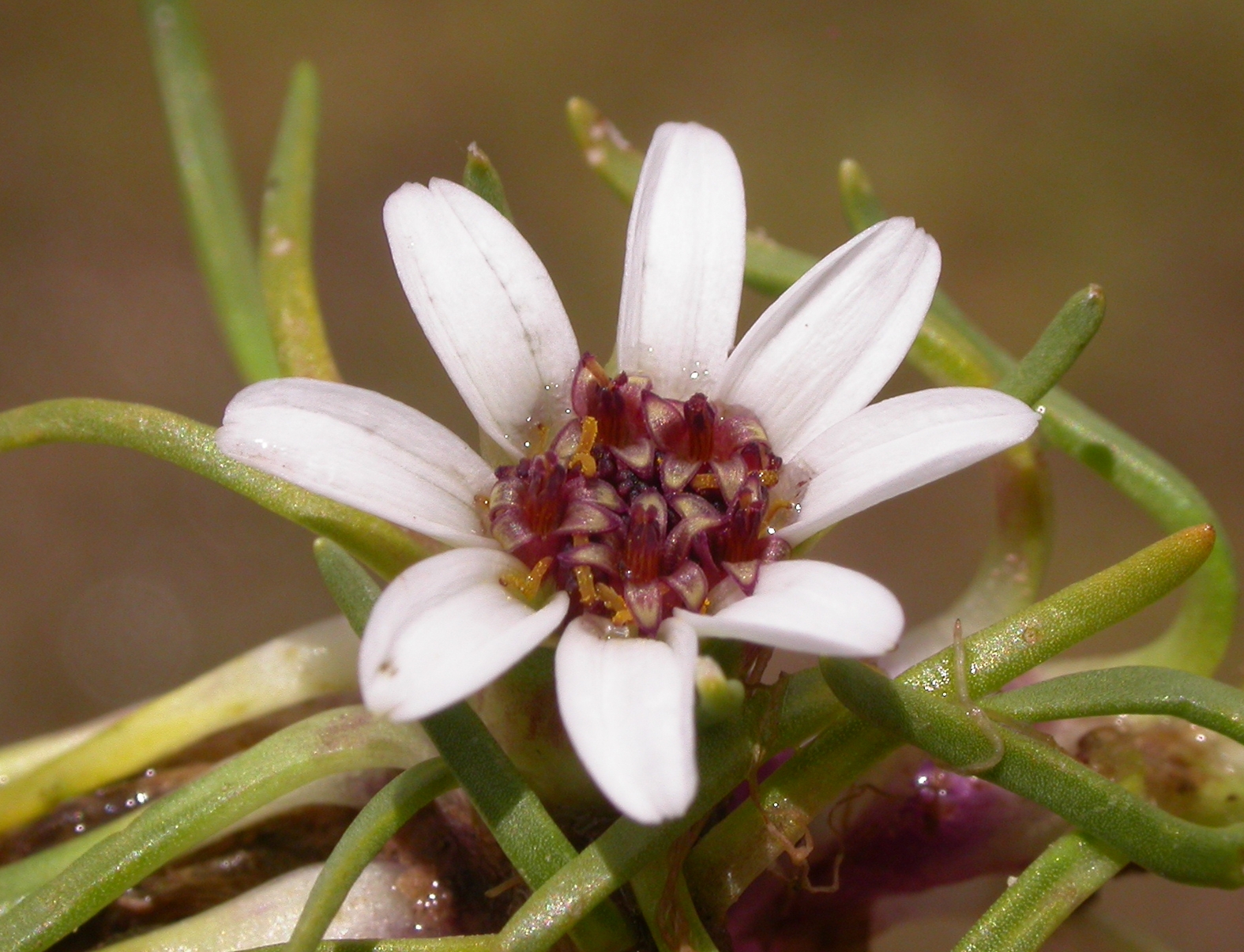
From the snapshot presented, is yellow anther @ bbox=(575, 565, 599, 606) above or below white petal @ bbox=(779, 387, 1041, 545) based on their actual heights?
below

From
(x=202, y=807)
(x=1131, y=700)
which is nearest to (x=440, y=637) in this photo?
(x=202, y=807)

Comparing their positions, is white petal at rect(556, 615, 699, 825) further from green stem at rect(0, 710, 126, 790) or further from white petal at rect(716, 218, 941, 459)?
green stem at rect(0, 710, 126, 790)

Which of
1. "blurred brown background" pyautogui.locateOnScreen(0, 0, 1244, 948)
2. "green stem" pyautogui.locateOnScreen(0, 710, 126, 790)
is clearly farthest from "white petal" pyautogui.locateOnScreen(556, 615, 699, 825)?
"blurred brown background" pyautogui.locateOnScreen(0, 0, 1244, 948)

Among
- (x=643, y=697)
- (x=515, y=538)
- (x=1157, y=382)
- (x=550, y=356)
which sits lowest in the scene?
(x=1157, y=382)

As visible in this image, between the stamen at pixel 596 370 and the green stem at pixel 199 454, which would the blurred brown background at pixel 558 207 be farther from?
the stamen at pixel 596 370

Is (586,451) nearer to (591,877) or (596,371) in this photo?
(596,371)

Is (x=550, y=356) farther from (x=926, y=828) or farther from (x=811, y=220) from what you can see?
(x=811, y=220)

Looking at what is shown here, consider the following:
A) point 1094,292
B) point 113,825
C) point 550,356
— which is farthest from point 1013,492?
point 113,825
